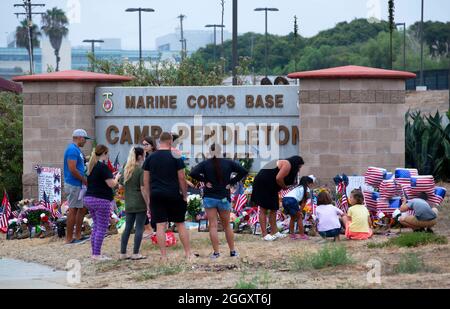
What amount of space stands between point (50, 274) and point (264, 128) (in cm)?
784

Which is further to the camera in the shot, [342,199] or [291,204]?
[342,199]

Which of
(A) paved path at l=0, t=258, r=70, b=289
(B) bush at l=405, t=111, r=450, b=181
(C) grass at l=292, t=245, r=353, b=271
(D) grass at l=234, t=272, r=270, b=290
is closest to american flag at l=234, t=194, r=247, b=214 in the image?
(A) paved path at l=0, t=258, r=70, b=289

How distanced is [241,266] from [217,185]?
4.18ft

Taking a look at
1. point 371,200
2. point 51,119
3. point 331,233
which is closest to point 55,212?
point 51,119

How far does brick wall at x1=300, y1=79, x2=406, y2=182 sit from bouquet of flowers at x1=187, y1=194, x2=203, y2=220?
9.46ft

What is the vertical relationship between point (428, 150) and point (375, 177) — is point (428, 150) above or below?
above

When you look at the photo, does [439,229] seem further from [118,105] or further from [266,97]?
[118,105]

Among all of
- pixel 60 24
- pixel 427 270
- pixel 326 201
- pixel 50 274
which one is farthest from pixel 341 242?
pixel 60 24

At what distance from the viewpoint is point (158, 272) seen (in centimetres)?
1408

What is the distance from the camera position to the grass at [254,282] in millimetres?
12070

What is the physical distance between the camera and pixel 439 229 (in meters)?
18.3

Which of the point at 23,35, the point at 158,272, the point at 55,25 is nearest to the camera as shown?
the point at 158,272

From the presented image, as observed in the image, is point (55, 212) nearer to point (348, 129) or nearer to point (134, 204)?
point (134, 204)
